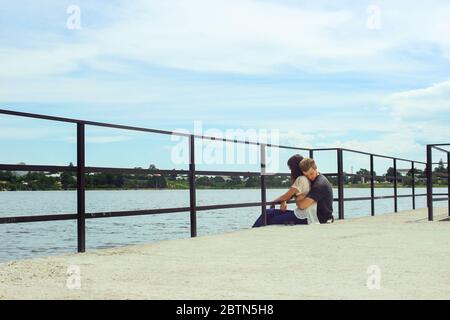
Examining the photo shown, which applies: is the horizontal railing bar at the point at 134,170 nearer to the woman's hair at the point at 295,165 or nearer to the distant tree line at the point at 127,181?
the distant tree line at the point at 127,181

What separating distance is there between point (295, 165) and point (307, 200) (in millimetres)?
701

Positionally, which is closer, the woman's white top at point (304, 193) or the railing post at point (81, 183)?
the railing post at point (81, 183)

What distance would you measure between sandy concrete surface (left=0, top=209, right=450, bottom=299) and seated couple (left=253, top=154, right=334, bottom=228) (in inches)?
110

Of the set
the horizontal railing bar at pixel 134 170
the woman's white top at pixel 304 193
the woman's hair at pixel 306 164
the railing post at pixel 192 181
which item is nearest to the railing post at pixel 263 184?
the woman's white top at pixel 304 193

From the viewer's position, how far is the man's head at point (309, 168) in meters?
11.3

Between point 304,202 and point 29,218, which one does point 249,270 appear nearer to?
point 29,218

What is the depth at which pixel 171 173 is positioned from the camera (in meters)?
9.02

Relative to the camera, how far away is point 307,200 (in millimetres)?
11227

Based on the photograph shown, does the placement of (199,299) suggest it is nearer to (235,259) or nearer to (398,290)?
(398,290)

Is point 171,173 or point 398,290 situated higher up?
point 171,173

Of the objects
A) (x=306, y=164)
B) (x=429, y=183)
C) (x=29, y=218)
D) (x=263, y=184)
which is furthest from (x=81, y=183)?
(x=429, y=183)

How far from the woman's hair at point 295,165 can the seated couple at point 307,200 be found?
72 mm

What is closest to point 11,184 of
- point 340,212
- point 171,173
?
point 171,173
